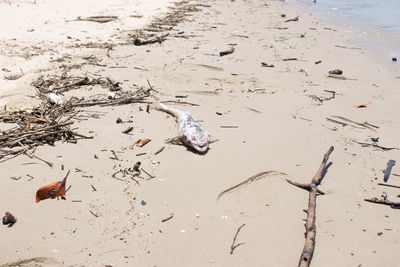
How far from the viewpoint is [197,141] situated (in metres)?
3.83

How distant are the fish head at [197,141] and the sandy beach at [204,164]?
95 millimetres

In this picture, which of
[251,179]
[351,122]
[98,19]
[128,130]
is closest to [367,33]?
[351,122]

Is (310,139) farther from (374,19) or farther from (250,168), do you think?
(374,19)

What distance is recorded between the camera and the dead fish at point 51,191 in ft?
9.77

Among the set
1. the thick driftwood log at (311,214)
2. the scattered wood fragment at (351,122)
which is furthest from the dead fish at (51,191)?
the scattered wood fragment at (351,122)

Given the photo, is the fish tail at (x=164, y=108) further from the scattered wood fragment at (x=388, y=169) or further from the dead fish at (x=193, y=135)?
the scattered wood fragment at (x=388, y=169)

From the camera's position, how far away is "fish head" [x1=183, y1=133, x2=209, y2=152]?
150 inches

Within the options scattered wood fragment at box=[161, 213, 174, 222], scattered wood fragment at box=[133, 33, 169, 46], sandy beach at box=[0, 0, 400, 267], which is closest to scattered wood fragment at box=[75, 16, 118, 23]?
scattered wood fragment at box=[133, 33, 169, 46]

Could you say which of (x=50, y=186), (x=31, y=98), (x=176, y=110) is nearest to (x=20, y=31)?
(x=31, y=98)

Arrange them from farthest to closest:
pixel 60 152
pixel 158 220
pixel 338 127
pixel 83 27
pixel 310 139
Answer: pixel 83 27 → pixel 338 127 → pixel 310 139 → pixel 60 152 → pixel 158 220

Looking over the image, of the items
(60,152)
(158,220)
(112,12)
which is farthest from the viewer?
(112,12)

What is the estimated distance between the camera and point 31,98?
4.85 m

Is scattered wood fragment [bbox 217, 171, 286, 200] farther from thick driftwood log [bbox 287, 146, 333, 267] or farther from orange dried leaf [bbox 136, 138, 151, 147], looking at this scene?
orange dried leaf [bbox 136, 138, 151, 147]

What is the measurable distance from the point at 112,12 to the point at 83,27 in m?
2.18
